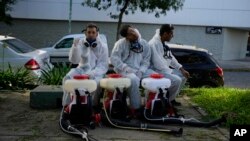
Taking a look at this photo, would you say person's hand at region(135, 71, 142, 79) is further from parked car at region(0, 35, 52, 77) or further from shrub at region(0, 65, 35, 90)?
parked car at region(0, 35, 52, 77)

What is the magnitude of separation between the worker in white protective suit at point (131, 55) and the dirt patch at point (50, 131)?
101 centimetres

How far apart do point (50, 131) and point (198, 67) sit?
627cm

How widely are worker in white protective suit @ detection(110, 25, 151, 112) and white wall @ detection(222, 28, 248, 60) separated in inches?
854

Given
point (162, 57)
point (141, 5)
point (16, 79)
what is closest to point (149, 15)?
point (141, 5)

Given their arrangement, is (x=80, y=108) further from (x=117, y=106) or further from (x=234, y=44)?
(x=234, y=44)

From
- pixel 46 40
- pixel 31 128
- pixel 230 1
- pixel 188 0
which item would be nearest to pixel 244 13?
pixel 230 1

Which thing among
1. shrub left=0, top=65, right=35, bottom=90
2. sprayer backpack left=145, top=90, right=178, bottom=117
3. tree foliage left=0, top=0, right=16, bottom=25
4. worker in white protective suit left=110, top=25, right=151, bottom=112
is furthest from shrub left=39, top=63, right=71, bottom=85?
tree foliage left=0, top=0, right=16, bottom=25

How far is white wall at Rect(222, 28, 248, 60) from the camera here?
2908 centimetres

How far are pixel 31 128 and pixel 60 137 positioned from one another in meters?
0.68

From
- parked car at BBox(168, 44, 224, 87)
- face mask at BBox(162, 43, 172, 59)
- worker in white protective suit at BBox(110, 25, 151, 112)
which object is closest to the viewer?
worker in white protective suit at BBox(110, 25, 151, 112)

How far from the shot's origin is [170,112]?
7.26 meters

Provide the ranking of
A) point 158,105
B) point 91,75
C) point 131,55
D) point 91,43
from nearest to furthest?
1. point 158,105
2. point 91,75
3. point 91,43
4. point 131,55

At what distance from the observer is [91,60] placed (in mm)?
7566

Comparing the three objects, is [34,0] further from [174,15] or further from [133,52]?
[133,52]
